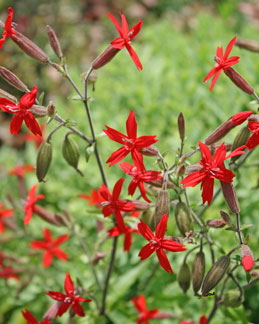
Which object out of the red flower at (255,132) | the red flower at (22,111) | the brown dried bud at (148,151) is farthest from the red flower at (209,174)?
the red flower at (22,111)

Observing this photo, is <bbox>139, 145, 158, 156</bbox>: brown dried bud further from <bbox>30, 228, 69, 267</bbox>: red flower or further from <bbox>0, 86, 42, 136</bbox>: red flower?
<bbox>30, 228, 69, 267</bbox>: red flower

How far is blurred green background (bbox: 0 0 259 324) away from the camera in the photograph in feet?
5.65

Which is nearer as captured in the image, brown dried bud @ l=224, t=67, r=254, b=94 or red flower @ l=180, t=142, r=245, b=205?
red flower @ l=180, t=142, r=245, b=205

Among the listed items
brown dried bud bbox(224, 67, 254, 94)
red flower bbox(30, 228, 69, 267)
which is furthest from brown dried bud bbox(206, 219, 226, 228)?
red flower bbox(30, 228, 69, 267)

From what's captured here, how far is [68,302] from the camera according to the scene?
1144mm

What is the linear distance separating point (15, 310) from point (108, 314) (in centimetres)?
64

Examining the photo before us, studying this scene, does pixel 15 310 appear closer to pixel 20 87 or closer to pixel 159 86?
pixel 20 87

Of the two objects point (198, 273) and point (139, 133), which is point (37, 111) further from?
point (139, 133)

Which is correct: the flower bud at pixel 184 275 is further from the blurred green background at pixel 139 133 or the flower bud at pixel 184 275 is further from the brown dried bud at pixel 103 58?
the brown dried bud at pixel 103 58

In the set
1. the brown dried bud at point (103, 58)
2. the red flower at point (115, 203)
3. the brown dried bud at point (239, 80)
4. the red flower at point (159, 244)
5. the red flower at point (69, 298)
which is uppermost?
the brown dried bud at point (103, 58)

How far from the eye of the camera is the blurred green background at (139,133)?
1723 millimetres

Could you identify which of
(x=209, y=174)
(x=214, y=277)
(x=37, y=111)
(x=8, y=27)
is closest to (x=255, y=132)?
(x=209, y=174)

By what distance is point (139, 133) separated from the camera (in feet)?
7.77

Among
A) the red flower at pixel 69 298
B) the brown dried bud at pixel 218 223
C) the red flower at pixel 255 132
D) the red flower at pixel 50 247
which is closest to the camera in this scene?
the red flower at pixel 255 132
